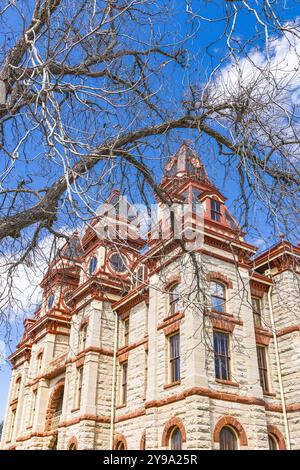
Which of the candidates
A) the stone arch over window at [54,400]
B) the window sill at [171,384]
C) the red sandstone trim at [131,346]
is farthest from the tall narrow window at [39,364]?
the window sill at [171,384]

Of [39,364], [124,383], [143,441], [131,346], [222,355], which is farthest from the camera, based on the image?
[39,364]

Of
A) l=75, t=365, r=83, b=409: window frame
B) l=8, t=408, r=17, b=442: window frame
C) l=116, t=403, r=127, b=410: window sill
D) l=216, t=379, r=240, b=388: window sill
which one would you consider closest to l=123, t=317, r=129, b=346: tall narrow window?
l=75, t=365, r=83, b=409: window frame

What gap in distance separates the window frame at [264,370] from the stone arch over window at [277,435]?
1.44m

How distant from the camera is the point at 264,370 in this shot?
18.5 m

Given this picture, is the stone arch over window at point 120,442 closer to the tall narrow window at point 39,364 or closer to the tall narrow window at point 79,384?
the tall narrow window at point 79,384

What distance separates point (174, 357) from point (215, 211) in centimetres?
742

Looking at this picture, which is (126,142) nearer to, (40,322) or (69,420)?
(69,420)

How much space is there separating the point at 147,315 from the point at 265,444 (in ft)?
25.7

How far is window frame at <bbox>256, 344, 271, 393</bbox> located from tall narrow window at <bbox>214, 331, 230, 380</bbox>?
227 cm

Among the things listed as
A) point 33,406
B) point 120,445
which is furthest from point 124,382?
point 33,406

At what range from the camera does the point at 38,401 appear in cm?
2656

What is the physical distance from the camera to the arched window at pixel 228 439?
15148 mm

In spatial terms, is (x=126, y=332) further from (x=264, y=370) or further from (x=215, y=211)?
(x=215, y=211)
